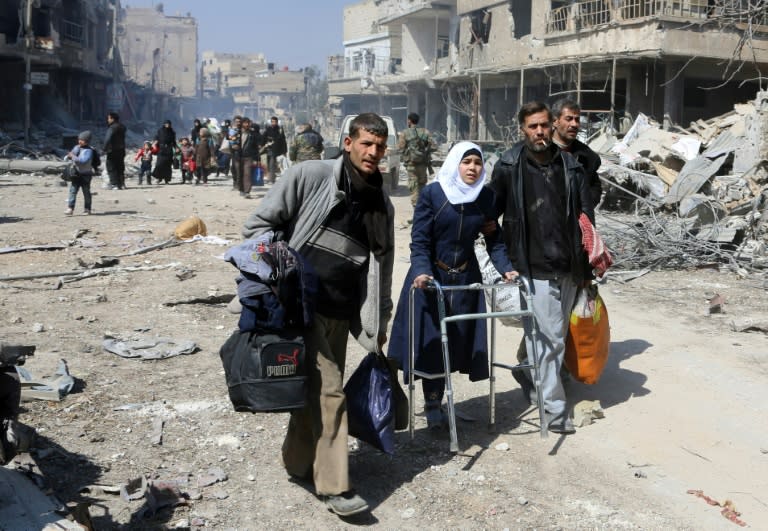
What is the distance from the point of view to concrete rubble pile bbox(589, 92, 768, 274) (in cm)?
963

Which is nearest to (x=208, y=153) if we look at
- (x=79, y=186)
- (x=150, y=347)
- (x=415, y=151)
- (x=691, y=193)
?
(x=79, y=186)

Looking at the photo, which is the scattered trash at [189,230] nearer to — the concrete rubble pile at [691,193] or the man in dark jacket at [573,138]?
the concrete rubble pile at [691,193]

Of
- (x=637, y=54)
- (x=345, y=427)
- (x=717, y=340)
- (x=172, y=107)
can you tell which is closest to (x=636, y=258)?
(x=717, y=340)

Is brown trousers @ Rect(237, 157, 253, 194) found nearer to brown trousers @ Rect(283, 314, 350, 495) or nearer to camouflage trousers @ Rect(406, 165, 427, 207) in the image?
camouflage trousers @ Rect(406, 165, 427, 207)

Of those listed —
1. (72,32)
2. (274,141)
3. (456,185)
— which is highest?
(72,32)

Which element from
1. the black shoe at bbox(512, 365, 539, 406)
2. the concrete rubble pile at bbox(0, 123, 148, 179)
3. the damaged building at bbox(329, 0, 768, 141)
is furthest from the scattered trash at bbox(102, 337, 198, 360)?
the concrete rubble pile at bbox(0, 123, 148, 179)

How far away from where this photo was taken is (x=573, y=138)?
201 inches

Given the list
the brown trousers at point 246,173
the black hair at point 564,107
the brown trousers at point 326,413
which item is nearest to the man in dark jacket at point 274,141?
the brown trousers at point 246,173

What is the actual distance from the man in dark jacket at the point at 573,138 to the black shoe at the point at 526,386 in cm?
114

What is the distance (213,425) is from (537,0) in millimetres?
25357

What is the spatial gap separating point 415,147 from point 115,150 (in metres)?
7.60

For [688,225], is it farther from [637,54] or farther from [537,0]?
[537,0]

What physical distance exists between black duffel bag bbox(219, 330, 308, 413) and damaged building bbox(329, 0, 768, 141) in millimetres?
7142

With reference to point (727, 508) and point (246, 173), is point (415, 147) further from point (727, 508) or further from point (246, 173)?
point (727, 508)
